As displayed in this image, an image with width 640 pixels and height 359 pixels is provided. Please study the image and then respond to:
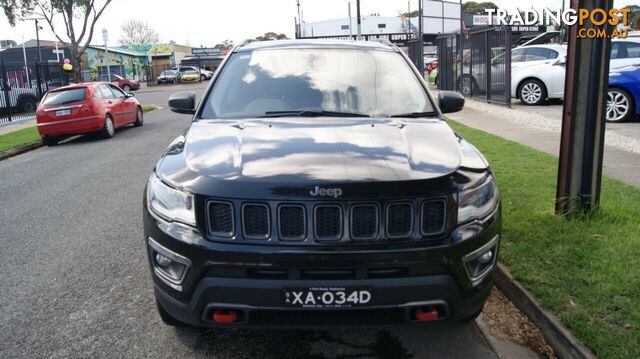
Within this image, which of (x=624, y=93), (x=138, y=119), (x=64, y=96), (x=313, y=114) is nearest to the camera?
(x=313, y=114)

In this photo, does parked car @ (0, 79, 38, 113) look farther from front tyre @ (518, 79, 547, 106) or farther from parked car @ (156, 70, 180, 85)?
parked car @ (156, 70, 180, 85)

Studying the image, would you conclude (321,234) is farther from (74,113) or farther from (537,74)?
(537,74)

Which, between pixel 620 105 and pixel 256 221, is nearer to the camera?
pixel 256 221

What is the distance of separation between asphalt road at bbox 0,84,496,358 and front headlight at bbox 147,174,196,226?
92 centimetres

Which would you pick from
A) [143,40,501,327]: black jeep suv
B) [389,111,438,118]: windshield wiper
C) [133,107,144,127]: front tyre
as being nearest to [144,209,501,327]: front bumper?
[143,40,501,327]: black jeep suv

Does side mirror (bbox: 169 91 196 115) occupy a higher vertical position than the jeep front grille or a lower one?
higher

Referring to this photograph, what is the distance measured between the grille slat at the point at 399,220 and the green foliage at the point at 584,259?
1.26 metres

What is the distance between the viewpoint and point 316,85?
4.07 m

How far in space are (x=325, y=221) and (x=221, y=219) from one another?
0.50 meters

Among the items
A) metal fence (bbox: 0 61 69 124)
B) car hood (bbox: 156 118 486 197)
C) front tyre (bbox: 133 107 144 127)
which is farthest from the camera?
metal fence (bbox: 0 61 69 124)

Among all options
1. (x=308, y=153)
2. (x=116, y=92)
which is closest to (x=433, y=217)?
(x=308, y=153)

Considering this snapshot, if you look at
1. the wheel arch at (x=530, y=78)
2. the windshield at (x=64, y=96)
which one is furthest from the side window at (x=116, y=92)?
the wheel arch at (x=530, y=78)

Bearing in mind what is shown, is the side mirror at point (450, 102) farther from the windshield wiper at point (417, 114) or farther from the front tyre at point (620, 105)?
the front tyre at point (620, 105)

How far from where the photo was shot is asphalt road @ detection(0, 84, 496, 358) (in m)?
3.27
